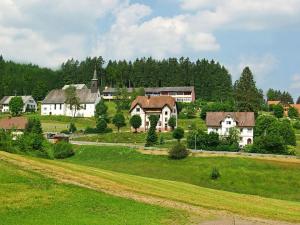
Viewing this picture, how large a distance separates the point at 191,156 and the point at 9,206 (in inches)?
1755

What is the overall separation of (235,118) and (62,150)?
32.7 meters

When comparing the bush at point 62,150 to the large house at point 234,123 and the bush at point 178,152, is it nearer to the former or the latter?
the bush at point 178,152

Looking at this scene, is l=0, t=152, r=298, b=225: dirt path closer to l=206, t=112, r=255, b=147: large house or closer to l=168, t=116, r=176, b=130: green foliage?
l=206, t=112, r=255, b=147: large house

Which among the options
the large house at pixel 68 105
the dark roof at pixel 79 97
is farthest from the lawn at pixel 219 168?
the dark roof at pixel 79 97

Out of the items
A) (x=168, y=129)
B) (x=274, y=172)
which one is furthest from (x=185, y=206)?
(x=168, y=129)

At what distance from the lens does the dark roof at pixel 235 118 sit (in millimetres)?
84188

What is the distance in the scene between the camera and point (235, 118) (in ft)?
281

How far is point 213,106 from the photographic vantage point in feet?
371

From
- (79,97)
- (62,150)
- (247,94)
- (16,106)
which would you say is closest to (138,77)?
(79,97)

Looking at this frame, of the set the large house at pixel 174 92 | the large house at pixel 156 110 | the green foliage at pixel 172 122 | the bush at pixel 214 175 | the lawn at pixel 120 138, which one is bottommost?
the bush at pixel 214 175

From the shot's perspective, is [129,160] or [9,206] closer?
[9,206]

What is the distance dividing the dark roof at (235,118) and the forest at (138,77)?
191 feet

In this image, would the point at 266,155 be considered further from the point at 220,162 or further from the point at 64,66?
the point at 64,66

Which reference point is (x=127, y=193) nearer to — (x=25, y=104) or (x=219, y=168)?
(x=219, y=168)
